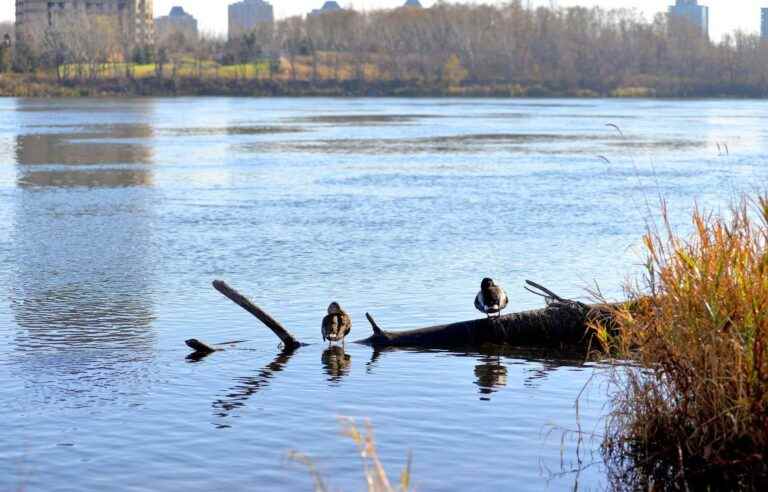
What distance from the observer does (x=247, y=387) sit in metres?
11.6

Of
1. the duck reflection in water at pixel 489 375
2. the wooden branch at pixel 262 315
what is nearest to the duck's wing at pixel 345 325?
the wooden branch at pixel 262 315

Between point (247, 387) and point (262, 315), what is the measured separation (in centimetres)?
142

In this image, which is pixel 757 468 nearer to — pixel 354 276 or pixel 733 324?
pixel 733 324

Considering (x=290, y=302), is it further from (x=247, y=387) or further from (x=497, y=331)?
(x=247, y=387)

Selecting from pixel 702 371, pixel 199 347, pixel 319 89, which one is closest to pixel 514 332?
pixel 199 347

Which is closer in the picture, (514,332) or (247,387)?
(247,387)

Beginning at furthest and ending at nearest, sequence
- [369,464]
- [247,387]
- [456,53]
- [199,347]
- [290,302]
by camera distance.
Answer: [456,53]
[290,302]
[199,347]
[247,387]
[369,464]

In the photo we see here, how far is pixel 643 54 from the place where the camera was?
16438 cm

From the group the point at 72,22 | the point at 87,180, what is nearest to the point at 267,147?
the point at 87,180

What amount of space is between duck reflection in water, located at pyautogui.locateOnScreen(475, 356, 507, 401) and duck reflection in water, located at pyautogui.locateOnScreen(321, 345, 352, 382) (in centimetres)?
129

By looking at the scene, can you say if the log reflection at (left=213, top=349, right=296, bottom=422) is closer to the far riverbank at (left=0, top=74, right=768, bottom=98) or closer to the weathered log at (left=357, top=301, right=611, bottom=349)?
the weathered log at (left=357, top=301, right=611, bottom=349)

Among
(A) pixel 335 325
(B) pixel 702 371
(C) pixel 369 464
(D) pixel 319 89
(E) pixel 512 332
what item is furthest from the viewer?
(D) pixel 319 89

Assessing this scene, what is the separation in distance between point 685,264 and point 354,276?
976 cm

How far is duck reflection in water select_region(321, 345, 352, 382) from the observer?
12.0 meters
